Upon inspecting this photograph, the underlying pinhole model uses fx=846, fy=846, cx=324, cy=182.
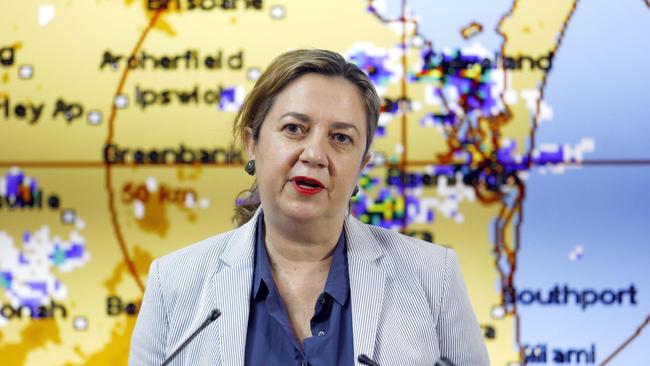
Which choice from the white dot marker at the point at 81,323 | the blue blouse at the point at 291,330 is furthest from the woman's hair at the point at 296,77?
the white dot marker at the point at 81,323

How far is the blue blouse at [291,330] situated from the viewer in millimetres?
1601

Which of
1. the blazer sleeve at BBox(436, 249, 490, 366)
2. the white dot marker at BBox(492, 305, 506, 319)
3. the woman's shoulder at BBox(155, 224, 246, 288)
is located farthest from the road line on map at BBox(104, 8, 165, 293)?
the blazer sleeve at BBox(436, 249, 490, 366)

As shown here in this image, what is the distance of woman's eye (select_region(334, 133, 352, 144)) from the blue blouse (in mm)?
245

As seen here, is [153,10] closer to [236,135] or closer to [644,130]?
[236,135]

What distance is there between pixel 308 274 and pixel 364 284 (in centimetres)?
12

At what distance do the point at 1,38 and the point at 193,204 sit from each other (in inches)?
31.1

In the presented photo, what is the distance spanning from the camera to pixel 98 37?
2.62m

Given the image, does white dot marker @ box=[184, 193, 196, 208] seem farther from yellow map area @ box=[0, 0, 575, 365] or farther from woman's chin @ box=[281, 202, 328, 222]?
woman's chin @ box=[281, 202, 328, 222]

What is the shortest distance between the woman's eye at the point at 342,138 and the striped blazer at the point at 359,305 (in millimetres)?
215

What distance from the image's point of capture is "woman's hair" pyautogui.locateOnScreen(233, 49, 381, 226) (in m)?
1.70

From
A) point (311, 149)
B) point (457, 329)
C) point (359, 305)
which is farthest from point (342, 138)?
point (457, 329)

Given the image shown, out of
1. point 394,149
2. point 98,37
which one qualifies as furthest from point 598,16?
point 98,37

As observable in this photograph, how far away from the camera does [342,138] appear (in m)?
1.68

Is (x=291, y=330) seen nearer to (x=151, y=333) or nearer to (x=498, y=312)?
(x=151, y=333)
